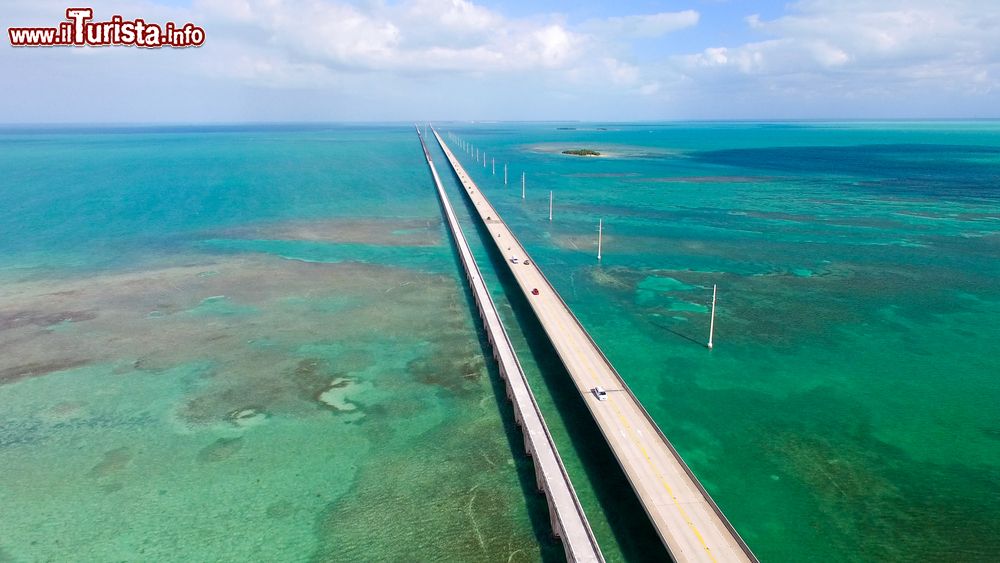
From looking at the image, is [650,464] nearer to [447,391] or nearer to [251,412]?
[447,391]

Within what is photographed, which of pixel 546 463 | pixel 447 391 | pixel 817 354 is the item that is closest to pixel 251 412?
pixel 447 391

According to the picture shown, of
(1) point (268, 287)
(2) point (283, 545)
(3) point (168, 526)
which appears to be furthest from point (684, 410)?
(1) point (268, 287)

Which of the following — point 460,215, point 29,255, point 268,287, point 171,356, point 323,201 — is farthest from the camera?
point 323,201

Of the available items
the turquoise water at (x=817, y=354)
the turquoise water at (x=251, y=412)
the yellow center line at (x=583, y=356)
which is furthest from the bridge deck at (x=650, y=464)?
the turquoise water at (x=251, y=412)

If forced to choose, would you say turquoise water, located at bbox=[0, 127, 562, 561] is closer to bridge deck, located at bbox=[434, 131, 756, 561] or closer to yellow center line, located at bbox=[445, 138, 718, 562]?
bridge deck, located at bbox=[434, 131, 756, 561]

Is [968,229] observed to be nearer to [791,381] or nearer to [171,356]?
[791,381]

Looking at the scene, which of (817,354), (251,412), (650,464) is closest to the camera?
(650,464)
